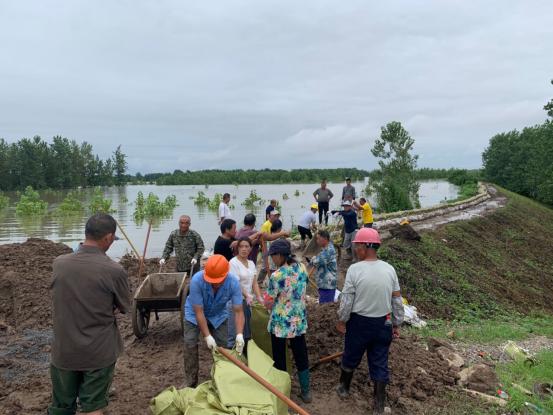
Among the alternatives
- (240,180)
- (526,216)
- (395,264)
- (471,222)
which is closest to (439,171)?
(240,180)

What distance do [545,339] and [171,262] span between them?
9.72 m

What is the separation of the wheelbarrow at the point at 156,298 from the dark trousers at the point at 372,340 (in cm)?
269

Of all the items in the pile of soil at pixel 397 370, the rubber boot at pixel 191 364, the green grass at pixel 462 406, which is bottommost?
the green grass at pixel 462 406

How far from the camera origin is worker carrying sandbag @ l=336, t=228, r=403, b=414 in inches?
165

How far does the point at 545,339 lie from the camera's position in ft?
25.4

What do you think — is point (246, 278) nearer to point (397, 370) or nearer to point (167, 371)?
A: point (167, 371)

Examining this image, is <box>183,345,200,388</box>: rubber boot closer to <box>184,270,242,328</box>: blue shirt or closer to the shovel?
<box>184,270,242,328</box>: blue shirt

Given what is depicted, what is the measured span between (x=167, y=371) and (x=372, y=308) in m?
2.81

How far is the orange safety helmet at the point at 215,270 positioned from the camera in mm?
3998

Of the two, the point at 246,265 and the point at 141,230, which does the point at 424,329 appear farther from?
the point at 141,230

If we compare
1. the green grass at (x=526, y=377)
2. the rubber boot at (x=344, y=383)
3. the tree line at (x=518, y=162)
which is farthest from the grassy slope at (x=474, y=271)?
the tree line at (x=518, y=162)

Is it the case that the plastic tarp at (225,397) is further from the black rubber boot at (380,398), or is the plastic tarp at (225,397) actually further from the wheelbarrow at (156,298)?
the wheelbarrow at (156,298)

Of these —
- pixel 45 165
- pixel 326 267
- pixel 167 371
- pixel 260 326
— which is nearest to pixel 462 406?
pixel 260 326

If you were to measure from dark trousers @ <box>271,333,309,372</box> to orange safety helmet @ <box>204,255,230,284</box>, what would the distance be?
91cm
